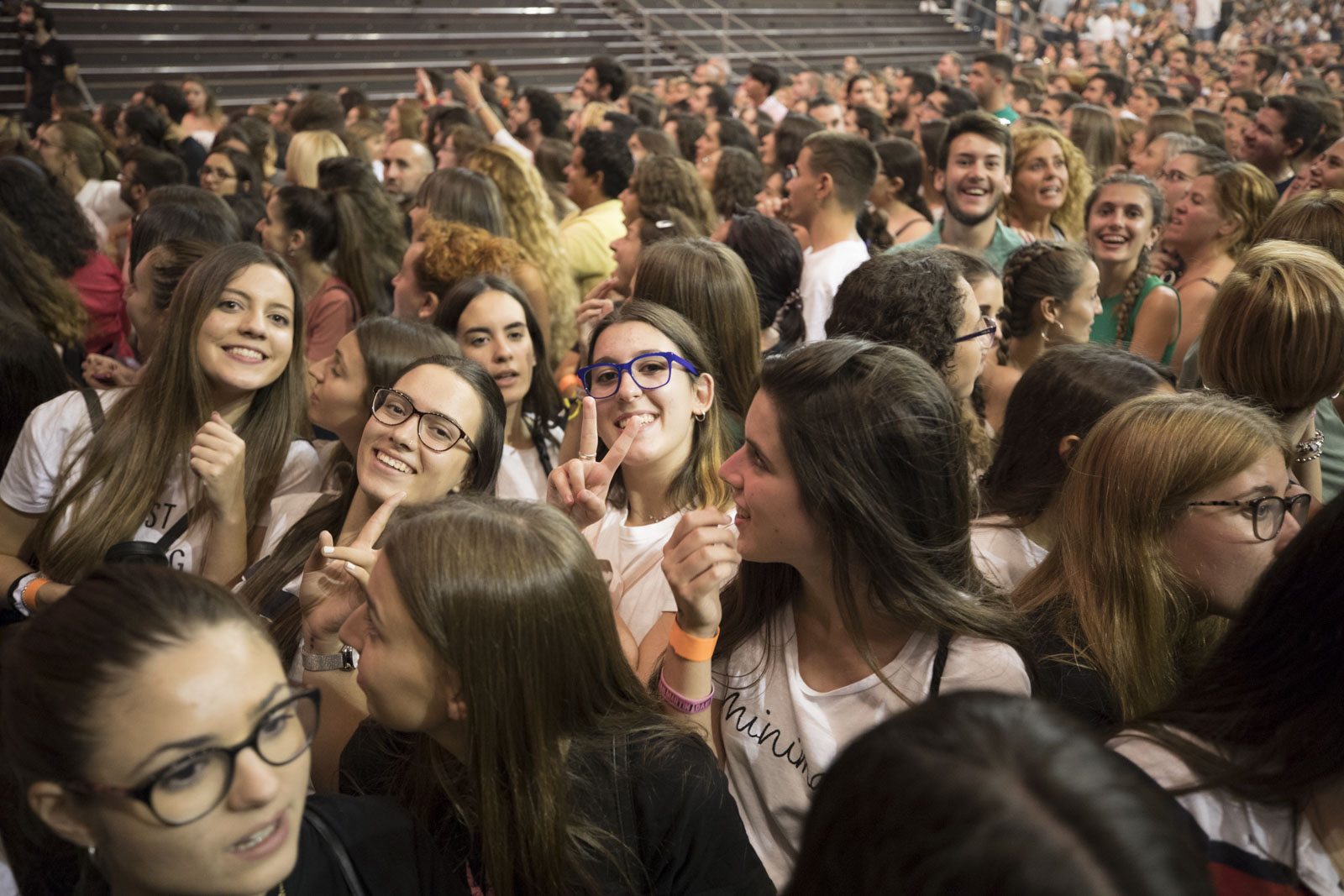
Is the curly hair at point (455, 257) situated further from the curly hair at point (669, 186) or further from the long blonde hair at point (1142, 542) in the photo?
the long blonde hair at point (1142, 542)

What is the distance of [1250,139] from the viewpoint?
7.07 meters

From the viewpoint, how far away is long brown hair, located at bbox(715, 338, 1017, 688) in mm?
1813

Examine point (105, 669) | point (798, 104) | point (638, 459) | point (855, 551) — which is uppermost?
point (105, 669)

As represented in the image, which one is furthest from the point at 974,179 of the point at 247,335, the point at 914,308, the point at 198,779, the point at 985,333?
the point at 198,779

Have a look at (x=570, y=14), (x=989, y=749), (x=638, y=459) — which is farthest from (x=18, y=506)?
(x=570, y=14)

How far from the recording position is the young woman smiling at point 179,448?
286 centimetres

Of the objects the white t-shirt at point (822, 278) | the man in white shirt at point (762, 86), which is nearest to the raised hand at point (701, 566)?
the white t-shirt at point (822, 278)

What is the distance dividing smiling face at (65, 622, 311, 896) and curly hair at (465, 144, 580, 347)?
3.43 meters

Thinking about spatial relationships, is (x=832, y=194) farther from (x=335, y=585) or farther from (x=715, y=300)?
(x=335, y=585)

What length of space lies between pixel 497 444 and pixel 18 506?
1441 millimetres

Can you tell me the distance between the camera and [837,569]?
187cm

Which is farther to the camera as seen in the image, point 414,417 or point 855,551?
point 414,417

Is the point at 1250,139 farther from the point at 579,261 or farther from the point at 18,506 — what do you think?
the point at 18,506

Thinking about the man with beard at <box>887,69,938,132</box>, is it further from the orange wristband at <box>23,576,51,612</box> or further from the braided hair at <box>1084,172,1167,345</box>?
the orange wristband at <box>23,576,51,612</box>
